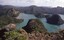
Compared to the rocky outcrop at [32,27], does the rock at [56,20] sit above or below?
below

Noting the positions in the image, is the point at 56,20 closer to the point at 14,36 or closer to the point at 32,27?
the point at 32,27

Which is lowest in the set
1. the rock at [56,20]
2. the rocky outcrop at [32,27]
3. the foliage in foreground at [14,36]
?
the rock at [56,20]

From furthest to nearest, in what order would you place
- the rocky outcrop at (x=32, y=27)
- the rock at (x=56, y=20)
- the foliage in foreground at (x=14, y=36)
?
the rock at (x=56, y=20), the rocky outcrop at (x=32, y=27), the foliage in foreground at (x=14, y=36)

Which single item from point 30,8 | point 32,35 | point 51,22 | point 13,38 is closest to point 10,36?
point 13,38

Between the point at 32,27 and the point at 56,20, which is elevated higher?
the point at 32,27

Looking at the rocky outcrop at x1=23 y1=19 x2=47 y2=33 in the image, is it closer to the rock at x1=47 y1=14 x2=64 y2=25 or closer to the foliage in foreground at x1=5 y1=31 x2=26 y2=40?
the foliage in foreground at x1=5 y1=31 x2=26 y2=40

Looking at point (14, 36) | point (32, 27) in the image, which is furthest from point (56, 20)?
point (14, 36)

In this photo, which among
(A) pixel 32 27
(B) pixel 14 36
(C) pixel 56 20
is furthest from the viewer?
(C) pixel 56 20

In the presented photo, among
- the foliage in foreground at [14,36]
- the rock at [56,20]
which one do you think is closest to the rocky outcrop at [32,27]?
the foliage in foreground at [14,36]

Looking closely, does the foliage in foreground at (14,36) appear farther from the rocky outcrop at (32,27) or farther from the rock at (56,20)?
the rock at (56,20)

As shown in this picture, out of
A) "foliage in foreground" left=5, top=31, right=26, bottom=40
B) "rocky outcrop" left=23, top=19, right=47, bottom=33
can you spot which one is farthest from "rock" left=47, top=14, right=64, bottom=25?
"foliage in foreground" left=5, top=31, right=26, bottom=40

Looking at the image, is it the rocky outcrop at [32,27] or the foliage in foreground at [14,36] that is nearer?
the foliage in foreground at [14,36]
